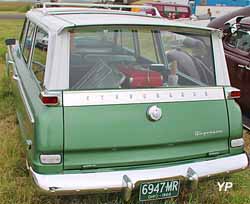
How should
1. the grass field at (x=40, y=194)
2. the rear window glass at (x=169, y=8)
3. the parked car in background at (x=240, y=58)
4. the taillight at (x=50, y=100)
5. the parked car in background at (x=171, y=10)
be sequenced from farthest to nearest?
the rear window glass at (x=169, y=8) < the parked car in background at (x=171, y=10) < the parked car in background at (x=240, y=58) < the grass field at (x=40, y=194) < the taillight at (x=50, y=100)

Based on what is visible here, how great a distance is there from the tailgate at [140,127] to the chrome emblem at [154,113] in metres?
0.02

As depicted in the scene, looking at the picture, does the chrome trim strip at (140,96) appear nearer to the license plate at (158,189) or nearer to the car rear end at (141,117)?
the car rear end at (141,117)

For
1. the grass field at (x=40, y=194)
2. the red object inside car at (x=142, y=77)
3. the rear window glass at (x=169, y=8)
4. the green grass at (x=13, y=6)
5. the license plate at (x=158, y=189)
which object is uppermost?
the red object inside car at (x=142, y=77)

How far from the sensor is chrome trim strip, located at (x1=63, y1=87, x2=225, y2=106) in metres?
2.71

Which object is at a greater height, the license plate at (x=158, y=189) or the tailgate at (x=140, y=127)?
the tailgate at (x=140, y=127)

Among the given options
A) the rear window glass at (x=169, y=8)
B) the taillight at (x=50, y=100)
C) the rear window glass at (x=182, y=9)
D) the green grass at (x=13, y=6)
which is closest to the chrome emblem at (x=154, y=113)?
the taillight at (x=50, y=100)

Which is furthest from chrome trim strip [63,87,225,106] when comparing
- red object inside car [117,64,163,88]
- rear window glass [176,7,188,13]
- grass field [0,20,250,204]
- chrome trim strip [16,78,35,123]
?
rear window glass [176,7,188,13]

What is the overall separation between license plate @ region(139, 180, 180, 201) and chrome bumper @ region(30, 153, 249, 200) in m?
0.04

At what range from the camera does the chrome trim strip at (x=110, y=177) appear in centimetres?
265

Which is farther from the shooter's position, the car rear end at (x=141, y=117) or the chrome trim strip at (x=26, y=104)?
the chrome trim strip at (x=26, y=104)

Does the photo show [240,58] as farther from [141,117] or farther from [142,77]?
[141,117]

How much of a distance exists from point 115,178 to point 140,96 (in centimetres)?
62

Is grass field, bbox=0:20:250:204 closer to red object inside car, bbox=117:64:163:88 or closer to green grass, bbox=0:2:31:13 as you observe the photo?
red object inside car, bbox=117:64:163:88

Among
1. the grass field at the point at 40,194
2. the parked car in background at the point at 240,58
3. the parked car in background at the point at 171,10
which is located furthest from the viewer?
the parked car in background at the point at 171,10
